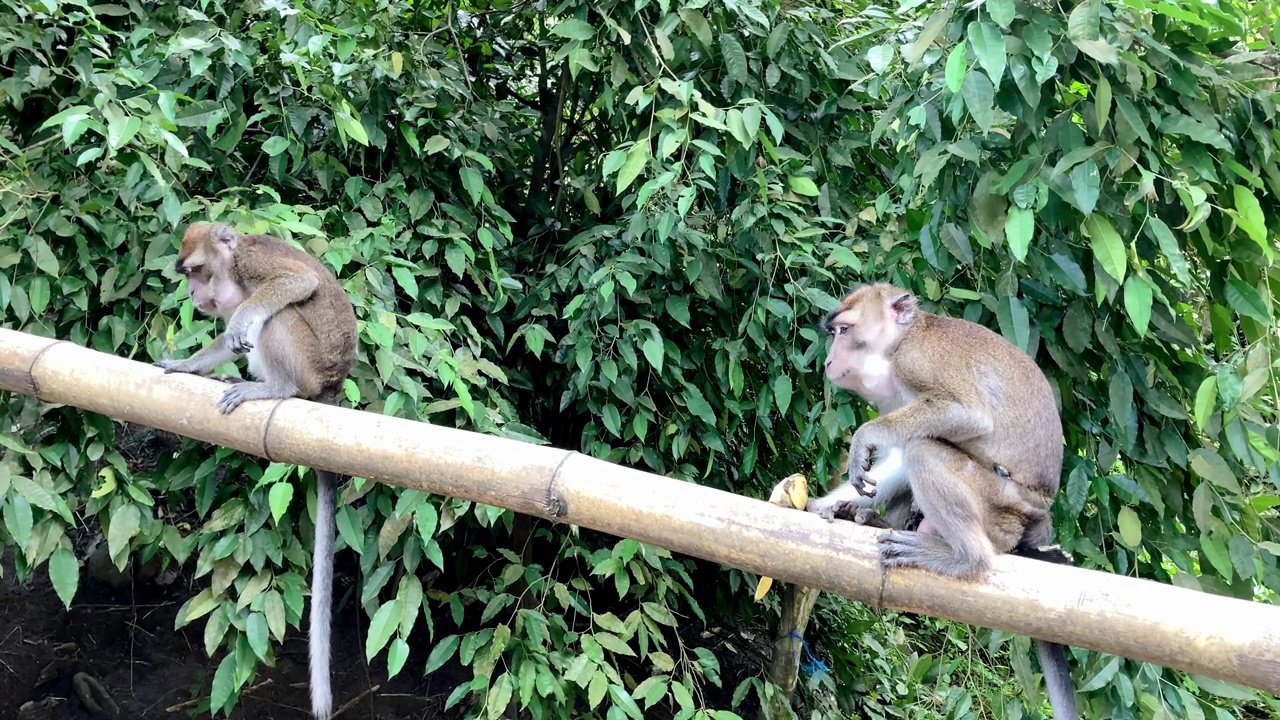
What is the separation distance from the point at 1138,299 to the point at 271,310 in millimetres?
3063

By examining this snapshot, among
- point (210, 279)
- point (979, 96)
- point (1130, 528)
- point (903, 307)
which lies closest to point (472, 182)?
point (210, 279)

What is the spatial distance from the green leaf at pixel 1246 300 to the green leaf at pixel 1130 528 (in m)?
0.67

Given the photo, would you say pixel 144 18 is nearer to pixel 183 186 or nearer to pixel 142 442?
pixel 183 186

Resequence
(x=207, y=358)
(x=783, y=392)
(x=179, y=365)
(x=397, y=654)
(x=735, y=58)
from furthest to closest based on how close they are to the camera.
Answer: (x=735, y=58), (x=783, y=392), (x=207, y=358), (x=179, y=365), (x=397, y=654)

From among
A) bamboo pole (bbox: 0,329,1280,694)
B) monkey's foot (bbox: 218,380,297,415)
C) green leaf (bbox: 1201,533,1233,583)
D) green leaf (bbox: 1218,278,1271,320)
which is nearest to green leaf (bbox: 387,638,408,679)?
bamboo pole (bbox: 0,329,1280,694)

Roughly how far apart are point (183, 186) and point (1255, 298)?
3948 mm

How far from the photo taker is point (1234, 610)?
183 cm

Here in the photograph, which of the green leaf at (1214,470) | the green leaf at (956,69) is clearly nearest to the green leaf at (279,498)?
the green leaf at (956,69)

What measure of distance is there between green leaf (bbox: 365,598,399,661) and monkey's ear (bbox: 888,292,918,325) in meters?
1.99

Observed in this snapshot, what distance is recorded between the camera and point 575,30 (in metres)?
4.05

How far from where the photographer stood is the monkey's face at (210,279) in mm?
3656

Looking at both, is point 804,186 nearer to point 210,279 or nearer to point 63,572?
point 210,279

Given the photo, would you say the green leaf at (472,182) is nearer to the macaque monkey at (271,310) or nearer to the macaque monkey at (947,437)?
the macaque monkey at (271,310)

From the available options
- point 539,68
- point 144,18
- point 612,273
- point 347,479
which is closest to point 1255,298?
point 612,273
